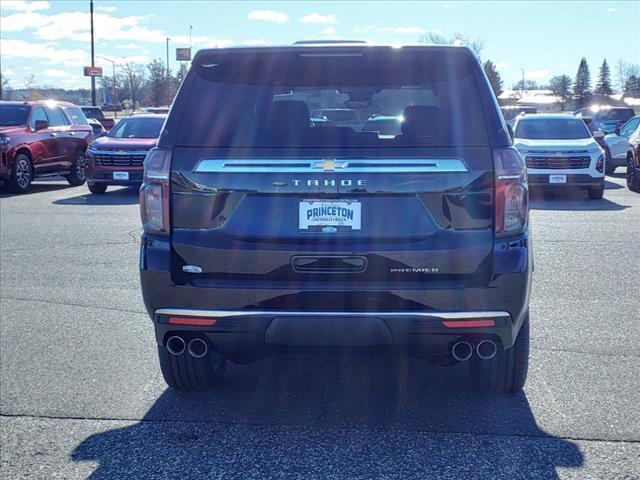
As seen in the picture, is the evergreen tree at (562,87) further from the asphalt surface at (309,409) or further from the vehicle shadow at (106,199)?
the asphalt surface at (309,409)

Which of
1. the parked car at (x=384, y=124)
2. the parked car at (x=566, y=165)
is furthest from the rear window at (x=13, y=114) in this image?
the parked car at (x=384, y=124)

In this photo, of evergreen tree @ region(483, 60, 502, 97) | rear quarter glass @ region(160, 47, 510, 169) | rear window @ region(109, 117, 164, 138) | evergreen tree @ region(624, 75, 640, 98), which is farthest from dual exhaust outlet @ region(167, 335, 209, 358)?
evergreen tree @ region(624, 75, 640, 98)

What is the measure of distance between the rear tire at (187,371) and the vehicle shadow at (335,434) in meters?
0.09

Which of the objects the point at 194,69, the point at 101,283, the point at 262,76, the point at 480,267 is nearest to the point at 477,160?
the point at 480,267

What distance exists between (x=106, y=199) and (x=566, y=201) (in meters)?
8.99

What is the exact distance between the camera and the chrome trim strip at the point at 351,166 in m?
3.87

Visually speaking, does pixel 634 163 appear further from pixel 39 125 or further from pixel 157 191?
pixel 157 191

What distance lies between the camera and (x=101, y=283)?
8070 mm

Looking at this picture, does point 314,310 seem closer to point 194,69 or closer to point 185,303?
point 185,303

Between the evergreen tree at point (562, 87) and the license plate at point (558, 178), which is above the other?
the evergreen tree at point (562, 87)

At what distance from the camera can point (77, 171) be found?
1903 centimetres

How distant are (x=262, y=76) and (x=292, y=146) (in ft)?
1.71

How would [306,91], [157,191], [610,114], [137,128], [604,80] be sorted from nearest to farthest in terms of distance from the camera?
1. [157,191]
2. [306,91]
3. [137,128]
4. [610,114]
5. [604,80]

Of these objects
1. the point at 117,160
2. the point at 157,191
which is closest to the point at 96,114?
the point at 117,160
